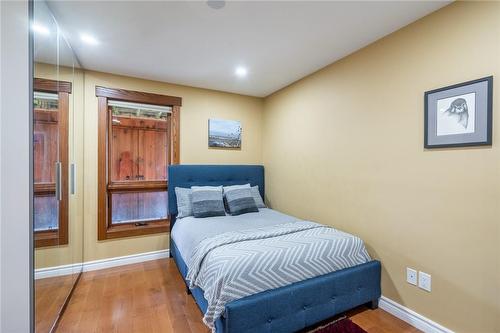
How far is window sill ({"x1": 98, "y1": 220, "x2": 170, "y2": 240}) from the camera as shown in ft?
9.67

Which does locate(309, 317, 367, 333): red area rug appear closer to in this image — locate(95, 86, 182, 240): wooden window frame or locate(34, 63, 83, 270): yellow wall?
locate(34, 63, 83, 270): yellow wall

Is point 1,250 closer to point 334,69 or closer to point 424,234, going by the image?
point 424,234

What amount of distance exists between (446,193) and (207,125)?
2.85 meters

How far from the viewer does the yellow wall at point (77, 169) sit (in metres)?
1.63

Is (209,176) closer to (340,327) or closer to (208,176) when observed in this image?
(208,176)

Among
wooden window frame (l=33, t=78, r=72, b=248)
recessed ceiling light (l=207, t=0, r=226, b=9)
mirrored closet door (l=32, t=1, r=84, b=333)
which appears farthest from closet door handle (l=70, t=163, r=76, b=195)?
recessed ceiling light (l=207, t=0, r=226, b=9)

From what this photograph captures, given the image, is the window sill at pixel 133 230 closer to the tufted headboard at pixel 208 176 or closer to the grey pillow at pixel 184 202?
the tufted headboard at pixel 208 176

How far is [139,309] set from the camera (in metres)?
2.07

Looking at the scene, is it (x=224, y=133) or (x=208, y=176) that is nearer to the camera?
(x=208, y=176)

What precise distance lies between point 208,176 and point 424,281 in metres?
2.59

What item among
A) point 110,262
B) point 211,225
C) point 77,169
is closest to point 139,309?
point 211,225

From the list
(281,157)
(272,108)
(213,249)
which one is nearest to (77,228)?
(213,249)

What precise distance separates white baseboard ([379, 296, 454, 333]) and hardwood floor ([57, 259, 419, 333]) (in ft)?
0.16

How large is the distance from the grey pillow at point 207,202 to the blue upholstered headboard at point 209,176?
27 centimetres
